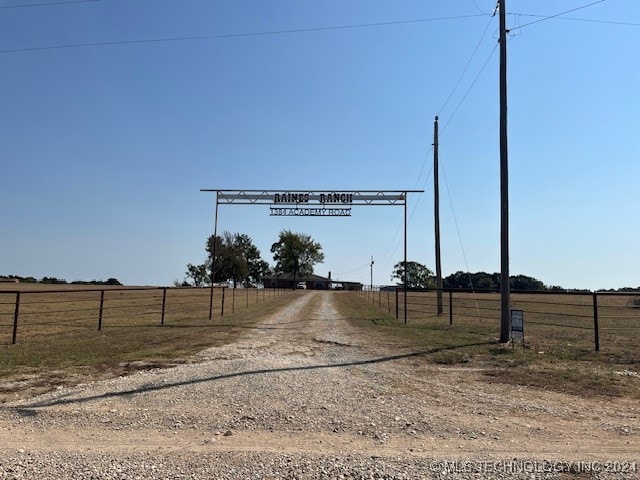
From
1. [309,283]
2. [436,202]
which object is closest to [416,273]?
[309,283]

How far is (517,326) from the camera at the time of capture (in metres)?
Answer: 11.9

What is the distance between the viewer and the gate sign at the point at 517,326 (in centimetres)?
1179

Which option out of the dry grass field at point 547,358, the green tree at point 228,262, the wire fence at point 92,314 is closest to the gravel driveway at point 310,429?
the dry grass field at point 547,358

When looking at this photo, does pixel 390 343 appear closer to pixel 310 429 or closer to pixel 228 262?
pixel 310 429

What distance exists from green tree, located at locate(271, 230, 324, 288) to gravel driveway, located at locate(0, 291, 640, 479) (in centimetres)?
11066

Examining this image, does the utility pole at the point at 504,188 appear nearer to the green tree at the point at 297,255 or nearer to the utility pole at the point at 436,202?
the utility pole at the point at 436,202

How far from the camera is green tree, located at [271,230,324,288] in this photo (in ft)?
391

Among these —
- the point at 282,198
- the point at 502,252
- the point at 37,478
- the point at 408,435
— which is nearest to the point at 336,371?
the point at 408,435

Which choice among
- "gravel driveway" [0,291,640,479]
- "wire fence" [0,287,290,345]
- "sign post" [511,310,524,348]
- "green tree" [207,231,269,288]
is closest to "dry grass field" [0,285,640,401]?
"sign post" [511,310,524,348]

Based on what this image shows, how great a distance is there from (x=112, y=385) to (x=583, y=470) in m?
5.99

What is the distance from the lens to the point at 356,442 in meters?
4.66

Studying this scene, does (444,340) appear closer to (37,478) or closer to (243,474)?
(243,474)

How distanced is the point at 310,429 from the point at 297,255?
376 ft

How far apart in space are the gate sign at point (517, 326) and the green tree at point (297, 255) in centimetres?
10597
